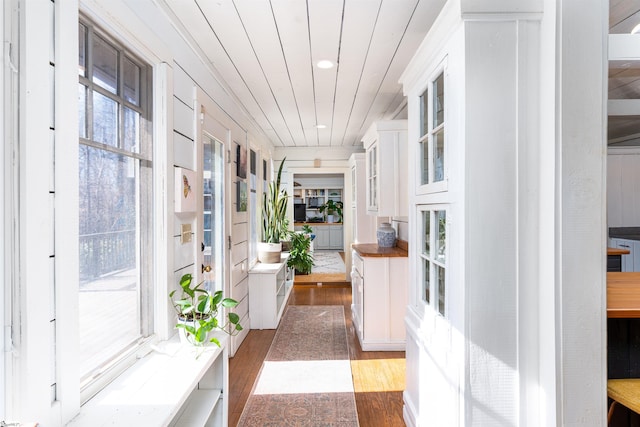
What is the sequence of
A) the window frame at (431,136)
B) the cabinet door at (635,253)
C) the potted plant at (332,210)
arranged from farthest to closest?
1. the potted plant at (332,210)
2. the cabinet door at (635,253)
3. the window frame at (431,136)

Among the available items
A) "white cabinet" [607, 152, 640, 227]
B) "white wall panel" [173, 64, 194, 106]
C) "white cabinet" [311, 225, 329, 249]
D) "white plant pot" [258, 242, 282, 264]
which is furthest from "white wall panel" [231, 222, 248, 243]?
"white cabinet" [311, 225, 329, 249]

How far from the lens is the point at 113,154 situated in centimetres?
149

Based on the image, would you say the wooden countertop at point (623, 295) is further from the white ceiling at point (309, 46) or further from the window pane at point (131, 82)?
the window pane at point (131, 82)

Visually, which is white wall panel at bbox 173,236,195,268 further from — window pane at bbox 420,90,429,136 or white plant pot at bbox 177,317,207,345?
window pane at bbox 420,90,429,136

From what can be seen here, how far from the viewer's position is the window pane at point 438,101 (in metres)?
1.64

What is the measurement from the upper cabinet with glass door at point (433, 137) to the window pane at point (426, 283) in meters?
0.40

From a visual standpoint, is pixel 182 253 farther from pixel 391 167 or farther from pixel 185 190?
pixel 391 167

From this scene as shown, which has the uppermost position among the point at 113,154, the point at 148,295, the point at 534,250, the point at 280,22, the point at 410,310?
the point at 280,22

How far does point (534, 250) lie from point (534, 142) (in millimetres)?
404

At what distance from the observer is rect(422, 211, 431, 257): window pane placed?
1.87 metres

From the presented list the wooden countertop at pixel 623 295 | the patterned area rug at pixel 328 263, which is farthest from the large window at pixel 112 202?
the patterned area rug at pixel 328 263

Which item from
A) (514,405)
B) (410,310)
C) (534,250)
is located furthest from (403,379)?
(534,250)

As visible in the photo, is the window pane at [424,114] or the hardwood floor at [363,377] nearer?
the window pane at [424,114]

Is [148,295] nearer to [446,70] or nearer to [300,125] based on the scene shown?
[446,70]
